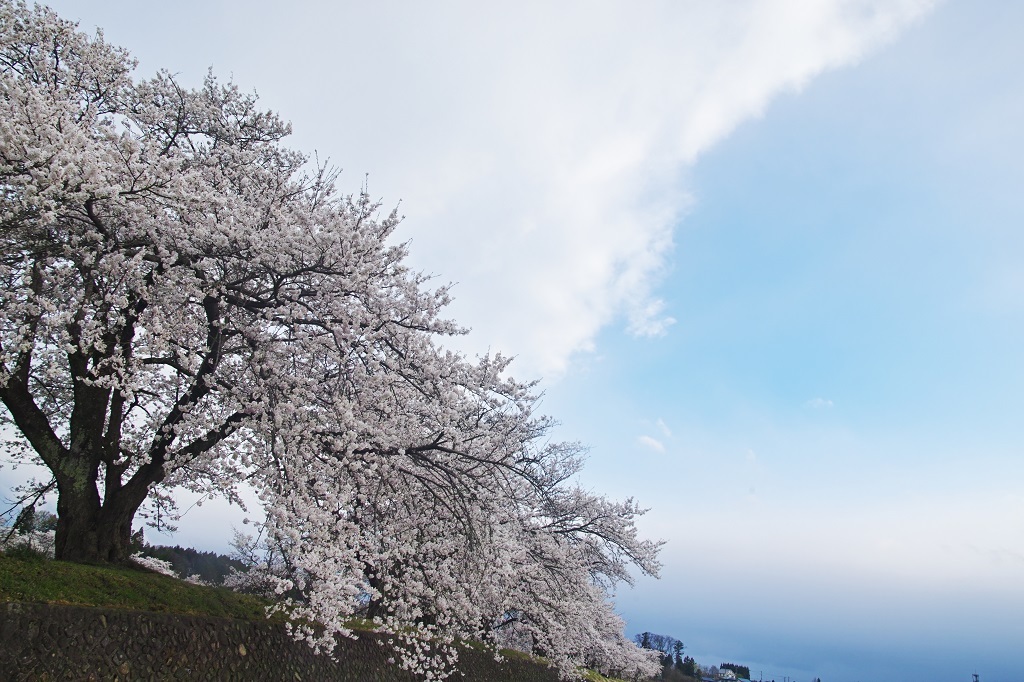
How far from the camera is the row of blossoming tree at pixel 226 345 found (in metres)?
9.16

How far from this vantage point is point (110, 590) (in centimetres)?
959

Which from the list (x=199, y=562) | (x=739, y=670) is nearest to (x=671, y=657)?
(x=739, y=670)

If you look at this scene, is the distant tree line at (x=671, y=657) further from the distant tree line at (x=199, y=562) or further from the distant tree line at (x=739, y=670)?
the distant tree line at (x=199, y=562)

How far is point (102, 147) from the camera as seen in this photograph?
9.39 m

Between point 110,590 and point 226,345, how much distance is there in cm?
415

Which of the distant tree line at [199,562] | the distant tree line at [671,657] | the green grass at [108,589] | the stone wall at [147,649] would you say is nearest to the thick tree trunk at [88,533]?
the green grass at [108,589]

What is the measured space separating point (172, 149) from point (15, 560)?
26.7ft

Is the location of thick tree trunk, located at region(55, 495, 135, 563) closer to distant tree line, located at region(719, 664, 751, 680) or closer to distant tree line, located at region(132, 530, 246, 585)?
distant tree line, located at region(132, 530, 246, 585)

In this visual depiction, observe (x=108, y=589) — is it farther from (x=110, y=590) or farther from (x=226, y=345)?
(x=226, y=345)

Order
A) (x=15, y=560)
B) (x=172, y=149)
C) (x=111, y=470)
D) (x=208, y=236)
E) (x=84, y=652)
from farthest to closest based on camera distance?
(x=172, y=149), (x=111, y=470), (x=208, y=236), (x=15, y=560), (x=84, y=652)

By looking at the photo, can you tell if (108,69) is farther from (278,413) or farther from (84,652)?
(84,652)

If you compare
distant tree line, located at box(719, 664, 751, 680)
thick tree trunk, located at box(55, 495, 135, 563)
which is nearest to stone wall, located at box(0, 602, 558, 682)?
thick tree trunk, located at box(55, 495, 135, 563)

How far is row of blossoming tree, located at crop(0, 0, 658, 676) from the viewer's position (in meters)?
9.16

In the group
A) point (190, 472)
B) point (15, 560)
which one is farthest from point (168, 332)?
point (190, 472)
